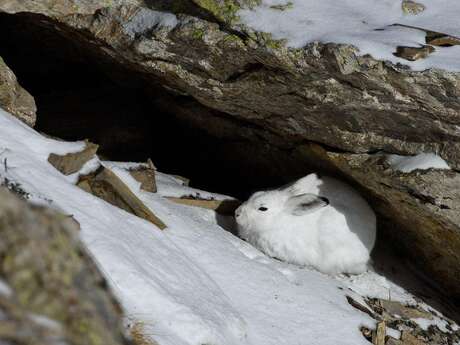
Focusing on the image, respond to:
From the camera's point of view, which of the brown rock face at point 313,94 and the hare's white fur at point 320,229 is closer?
the brown rock face at point 313,94

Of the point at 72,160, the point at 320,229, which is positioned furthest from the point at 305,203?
the point at 72,160

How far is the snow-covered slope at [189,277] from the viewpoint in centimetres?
452

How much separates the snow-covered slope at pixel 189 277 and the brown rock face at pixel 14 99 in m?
0.91

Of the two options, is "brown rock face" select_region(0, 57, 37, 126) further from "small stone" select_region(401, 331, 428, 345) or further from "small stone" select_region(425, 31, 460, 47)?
"small stone" select_region(401, 331, 428, 345)

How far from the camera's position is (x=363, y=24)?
6277 mm

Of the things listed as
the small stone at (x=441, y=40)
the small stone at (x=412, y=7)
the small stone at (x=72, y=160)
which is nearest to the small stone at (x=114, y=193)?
the small stone at (x=72, y=160)

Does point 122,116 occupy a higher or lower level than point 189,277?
lower

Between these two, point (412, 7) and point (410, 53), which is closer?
point (410, 53)

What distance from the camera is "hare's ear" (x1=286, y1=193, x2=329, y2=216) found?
7227 mm

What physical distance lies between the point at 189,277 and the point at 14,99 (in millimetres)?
2845

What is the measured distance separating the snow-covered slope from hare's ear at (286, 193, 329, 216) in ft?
1.94

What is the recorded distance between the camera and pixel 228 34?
6531mm

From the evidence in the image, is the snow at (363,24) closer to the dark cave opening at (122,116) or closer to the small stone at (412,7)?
the small stone at (412,7)

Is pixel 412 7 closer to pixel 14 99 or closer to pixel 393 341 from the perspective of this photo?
pixel 393 341
